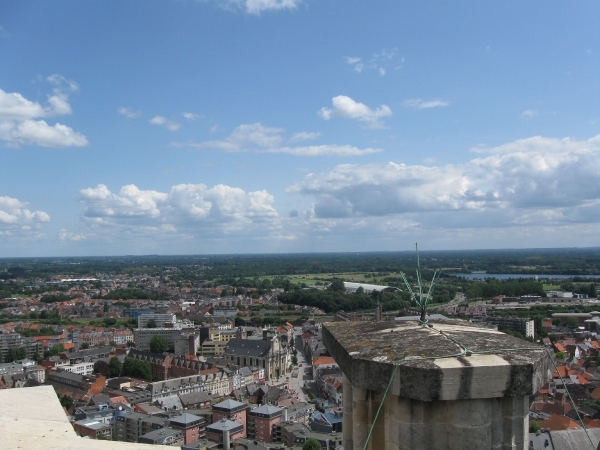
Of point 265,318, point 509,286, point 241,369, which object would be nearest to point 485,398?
point 241,369

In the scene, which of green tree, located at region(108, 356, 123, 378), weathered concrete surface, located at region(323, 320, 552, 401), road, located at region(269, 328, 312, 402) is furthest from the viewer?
green tree, located at region(108, 356, 123, 378)

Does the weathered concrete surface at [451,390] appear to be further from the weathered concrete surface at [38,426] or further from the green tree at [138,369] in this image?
the green tree at [138,369]

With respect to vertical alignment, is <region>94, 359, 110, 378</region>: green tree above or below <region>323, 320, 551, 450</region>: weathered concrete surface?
below

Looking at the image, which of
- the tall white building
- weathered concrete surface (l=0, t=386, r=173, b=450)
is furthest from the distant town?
weathered concrete surface (l=0, t=386, r=173, b=450)

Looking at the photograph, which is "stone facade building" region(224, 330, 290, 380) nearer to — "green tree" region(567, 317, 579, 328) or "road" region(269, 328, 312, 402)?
→ "road" region(269, 328, 312, 402)

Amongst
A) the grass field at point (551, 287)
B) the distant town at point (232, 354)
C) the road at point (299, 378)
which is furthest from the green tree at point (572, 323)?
the grass field at point (551, 287)

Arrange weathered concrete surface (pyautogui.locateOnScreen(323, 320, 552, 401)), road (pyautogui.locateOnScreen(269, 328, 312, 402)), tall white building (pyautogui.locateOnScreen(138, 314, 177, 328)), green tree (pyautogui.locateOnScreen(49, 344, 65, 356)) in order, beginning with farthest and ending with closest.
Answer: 1. tall white building (pyautogui.locateOnScreen(138, 314, 177, 328))
2. green tree (pyautogui.locateOnScreen(49, 344, 65, 356))
3. road (pyautogui.locateOnScreen(269, 328, 312, 402))
4. weathered concrete surface (pyautogui.locateOnScreen(323, 320, 552, 401))

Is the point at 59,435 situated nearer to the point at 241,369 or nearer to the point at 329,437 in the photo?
the point at 329,437

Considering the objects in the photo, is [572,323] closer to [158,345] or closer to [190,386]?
[190,386]
